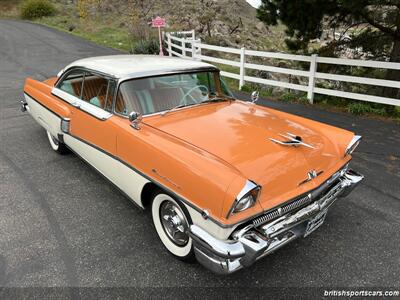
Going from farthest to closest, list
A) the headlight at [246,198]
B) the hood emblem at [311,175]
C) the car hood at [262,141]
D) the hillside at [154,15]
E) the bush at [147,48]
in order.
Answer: the hillside at [154,15] → the bush at [147,48] → the hood emblem at [311,175] → the car hood at [262,141] → the headlight at [246,198]

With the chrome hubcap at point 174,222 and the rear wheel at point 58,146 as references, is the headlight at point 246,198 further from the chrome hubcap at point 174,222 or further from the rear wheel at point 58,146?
the rear wheel at point 58,146

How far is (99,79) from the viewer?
383 centimetres

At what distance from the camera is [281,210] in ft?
8.25

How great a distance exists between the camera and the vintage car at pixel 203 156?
2.35 m

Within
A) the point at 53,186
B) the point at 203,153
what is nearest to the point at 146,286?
the point at 203,153

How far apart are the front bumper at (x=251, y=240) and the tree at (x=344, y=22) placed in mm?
4606

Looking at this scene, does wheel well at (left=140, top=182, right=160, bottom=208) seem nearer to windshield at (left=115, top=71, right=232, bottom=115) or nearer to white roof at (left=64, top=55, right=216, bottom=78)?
windshield at (left=115, top=71, right=232, bottom=115)

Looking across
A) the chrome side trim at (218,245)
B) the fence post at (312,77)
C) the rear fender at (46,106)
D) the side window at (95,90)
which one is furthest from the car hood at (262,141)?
the fence post at (312,77)

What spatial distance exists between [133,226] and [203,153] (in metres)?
1.28

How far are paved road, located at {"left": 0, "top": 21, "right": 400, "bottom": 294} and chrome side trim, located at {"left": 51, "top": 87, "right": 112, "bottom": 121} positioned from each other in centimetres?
98

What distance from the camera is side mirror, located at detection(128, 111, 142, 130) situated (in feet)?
9.99

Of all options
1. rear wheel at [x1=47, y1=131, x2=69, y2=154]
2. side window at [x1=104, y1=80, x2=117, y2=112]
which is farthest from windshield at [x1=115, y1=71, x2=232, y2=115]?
rear wheel at [x1=47, y1=131, x2=69, y2=154]

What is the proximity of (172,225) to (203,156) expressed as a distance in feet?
2.40

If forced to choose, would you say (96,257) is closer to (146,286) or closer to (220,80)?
(146,286)
